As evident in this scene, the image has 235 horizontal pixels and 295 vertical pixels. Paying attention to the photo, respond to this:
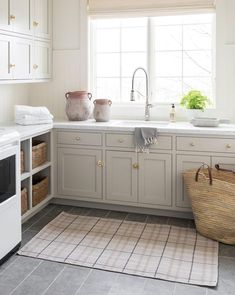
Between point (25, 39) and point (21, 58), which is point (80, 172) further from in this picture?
point (25, 39)

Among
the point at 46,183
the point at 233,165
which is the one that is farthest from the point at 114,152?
the point at 233,165

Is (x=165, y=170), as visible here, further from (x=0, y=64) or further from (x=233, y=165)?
(x=0, y=64)

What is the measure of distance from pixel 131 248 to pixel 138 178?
2.76 ft

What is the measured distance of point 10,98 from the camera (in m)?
4.04

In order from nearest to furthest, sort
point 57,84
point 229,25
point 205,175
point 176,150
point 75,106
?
1. point 205,175
2. point 176,150
3. point 229,25
4. point 75,106
5. point 57,84

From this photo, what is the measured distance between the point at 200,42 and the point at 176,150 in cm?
128

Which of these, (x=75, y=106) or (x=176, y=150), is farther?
(x=75, y=106)

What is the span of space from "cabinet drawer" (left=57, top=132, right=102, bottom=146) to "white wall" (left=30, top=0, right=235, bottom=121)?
589 millimetres

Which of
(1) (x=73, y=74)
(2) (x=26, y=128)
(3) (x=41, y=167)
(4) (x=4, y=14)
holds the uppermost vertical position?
(4) (x=4, y=14)

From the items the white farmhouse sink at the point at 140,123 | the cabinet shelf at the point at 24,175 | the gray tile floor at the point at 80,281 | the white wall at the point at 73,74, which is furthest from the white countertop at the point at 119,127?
the gray tile floor at the point at 80,281

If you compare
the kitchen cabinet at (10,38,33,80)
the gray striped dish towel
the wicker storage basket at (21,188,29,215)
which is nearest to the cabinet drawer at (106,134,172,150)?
the gray striped dish towel

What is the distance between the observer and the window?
4055 millimetres

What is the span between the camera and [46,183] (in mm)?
3863

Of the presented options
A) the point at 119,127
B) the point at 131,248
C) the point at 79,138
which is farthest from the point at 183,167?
the point at 79,138
